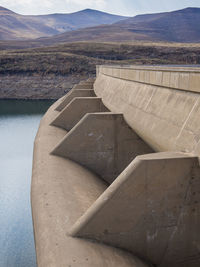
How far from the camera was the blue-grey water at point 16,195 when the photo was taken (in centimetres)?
1141

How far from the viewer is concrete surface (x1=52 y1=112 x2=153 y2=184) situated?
1295cm

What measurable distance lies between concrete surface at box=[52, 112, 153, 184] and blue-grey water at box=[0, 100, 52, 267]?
4.05 m

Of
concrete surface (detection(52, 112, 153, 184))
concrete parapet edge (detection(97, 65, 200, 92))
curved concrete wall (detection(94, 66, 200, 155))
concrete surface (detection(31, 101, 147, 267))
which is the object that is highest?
concrete parapet edge (detection(97, 65, 200, 92))

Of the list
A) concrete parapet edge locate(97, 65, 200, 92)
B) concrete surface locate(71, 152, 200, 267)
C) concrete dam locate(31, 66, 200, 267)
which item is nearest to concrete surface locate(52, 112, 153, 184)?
concrete dam locate(31, 66, 200, 267)

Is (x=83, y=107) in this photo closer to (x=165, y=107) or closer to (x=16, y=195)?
(x=16, y=195)

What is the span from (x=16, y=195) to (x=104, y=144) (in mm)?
6607

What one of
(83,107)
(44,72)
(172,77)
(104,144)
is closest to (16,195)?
(104,144)

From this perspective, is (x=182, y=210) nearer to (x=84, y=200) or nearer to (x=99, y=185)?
(x=84, y=200)

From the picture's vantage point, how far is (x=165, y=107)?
9992 mm

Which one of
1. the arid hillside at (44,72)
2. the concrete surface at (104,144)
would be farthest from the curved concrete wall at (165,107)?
the arid hillside at (44,72)

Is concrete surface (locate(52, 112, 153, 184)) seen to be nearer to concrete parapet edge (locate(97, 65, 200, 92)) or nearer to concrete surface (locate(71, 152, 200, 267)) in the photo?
concrete parapet edge (locate(97, 65, 200, 92))

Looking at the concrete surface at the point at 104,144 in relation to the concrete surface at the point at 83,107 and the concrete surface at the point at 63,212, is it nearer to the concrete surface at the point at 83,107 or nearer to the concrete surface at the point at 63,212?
the concrete surface at the point at 63,212

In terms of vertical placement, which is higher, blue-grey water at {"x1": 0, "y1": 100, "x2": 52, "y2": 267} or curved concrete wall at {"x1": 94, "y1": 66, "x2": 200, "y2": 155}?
curved concrete wall at {"x1": 94, "y1": 66, "x2": 200, "y2": 155}

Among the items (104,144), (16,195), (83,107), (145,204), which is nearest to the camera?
(145,204)
